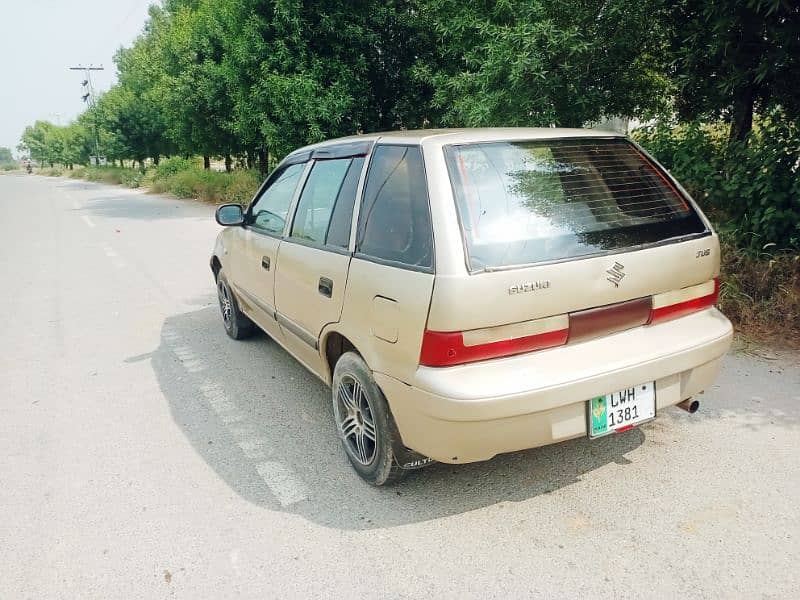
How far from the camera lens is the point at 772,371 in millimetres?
4145

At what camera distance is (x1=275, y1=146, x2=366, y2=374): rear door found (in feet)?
10.2

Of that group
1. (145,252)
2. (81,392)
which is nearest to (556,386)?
(81,392)

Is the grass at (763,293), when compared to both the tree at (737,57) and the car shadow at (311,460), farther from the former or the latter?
the car shadow at (311,460)

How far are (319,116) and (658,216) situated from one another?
33.3ft

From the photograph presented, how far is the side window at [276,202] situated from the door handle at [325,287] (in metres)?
0.91

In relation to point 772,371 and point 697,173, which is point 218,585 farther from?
point 697,173

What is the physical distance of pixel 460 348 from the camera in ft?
7.67

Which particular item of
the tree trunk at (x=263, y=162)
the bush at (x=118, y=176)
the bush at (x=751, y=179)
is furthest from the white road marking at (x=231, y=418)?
the bush at (x=118, y=176)

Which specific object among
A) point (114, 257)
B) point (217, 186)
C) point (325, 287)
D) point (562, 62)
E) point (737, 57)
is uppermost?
point (562, 62)

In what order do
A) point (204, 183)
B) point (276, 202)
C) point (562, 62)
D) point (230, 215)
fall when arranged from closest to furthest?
point (276, 202) < point (230, 215) < point (562, 62) < point (204, 183)

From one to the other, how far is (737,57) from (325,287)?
5059 mm

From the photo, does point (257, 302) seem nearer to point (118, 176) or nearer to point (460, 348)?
point (460, 348)

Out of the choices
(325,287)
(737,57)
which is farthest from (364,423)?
(737,57)

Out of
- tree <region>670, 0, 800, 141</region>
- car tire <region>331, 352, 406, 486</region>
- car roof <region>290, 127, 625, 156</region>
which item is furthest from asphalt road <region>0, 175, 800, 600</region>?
tree <region>670, 0, 800, 141</region>
